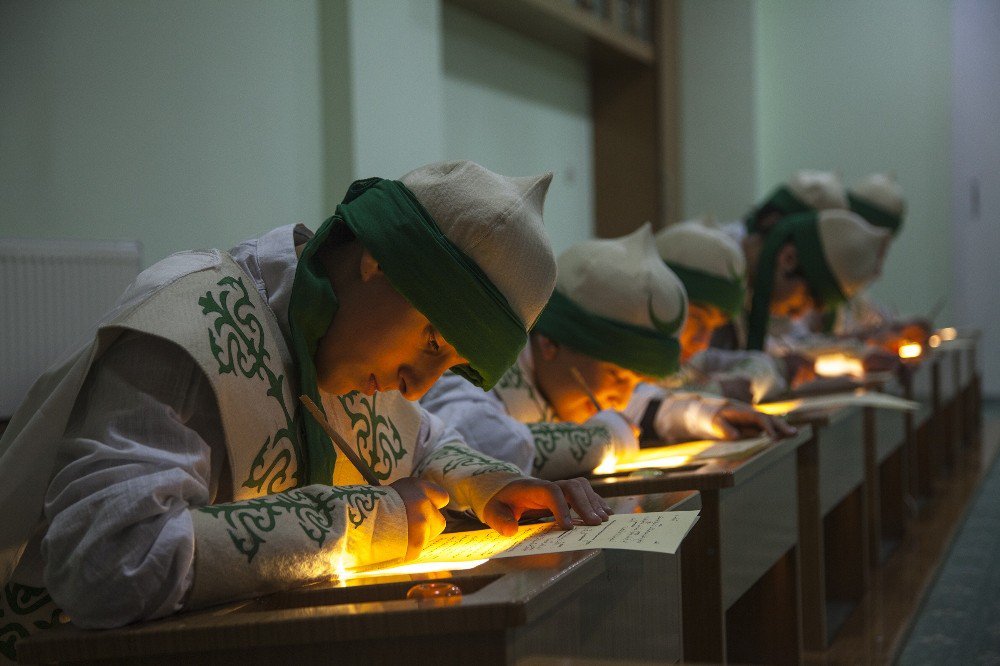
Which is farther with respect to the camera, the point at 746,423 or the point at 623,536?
the point at 746,423

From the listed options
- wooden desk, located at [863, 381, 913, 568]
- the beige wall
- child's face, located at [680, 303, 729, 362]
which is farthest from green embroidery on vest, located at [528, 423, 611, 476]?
wooden desk, located at [863, 381, 913, 568]

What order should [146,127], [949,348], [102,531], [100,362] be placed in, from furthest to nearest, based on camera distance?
[949,348], [146,127], [100,362], [102,531]

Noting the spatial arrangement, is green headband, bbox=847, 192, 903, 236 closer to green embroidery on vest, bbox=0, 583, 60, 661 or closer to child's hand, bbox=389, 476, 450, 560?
child's hand, bbox=389, 476, 450, 560

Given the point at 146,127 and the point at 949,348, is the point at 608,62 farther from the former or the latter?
the point at 146,127

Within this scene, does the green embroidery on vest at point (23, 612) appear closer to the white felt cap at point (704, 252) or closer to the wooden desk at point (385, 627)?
the wooden desk at point (385, 627)

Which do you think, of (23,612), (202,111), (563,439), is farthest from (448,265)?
(202,111)

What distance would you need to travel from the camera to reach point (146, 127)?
367cm

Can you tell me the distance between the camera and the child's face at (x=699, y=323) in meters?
4.56

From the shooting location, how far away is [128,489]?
5.08ft

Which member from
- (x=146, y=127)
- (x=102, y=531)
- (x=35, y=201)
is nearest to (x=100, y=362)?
(x=102, y=531)

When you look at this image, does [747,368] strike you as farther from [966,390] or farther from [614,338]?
[966,390]

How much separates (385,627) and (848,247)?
15.5 ft

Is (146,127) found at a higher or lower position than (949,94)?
lower

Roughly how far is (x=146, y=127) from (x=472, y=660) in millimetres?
2711
